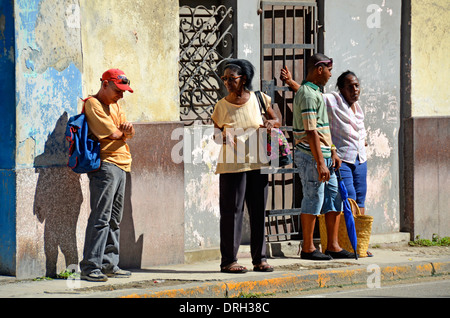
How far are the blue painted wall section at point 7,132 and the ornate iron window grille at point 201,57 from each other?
2.11 m

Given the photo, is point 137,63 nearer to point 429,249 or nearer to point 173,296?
point 173,296

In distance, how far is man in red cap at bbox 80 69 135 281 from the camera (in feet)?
26.2

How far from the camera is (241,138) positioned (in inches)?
330

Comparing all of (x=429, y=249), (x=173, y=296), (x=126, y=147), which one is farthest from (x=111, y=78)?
(x=429, y=249)

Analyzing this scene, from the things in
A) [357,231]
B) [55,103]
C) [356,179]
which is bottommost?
[357,231]

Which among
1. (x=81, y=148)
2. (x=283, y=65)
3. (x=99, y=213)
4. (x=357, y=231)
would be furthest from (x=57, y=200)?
(x=357, y=231)

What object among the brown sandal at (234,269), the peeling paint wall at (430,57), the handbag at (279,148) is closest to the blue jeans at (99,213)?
the brown sandal at (234,269)

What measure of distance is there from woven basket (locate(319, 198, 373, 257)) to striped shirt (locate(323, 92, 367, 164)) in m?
0.52

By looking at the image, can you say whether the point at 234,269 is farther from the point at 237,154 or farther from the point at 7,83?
the point at 7,83

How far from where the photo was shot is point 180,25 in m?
9.59

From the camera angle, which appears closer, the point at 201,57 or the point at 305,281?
the point at 305,281

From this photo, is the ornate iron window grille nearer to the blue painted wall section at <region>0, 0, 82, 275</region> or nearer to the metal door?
the metal door

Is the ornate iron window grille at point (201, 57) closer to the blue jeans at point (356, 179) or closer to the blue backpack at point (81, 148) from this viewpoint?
the blue jeans at point (356, 179)

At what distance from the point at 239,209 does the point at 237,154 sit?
53 centimetres
